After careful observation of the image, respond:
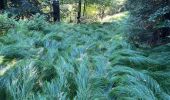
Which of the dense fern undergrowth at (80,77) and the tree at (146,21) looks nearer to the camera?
the dense fern undergrowth at (80,77)

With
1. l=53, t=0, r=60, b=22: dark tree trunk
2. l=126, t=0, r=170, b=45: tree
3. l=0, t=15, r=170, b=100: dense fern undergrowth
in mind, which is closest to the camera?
l=0, t=15, r=170, b=100: dense fern undergrowth

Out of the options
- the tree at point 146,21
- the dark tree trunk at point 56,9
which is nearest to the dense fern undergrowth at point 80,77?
the tree at point 146,21

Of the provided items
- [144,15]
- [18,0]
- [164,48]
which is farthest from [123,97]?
[18,0]

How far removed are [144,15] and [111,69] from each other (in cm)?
352

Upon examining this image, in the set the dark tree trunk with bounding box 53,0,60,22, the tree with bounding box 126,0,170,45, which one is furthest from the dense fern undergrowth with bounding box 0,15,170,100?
the dark tree trunk with bounding box 53,0,60,22

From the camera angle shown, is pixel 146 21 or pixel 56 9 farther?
pixel 56 9

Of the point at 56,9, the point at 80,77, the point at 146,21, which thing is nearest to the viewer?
the point at 80,77

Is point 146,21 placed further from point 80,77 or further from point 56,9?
point 56,9

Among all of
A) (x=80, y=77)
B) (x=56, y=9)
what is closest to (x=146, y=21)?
(x=80, y=77)

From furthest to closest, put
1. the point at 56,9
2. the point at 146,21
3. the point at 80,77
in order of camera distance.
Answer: the point at 56,9 < the point at 146,21 < the point at 80,77

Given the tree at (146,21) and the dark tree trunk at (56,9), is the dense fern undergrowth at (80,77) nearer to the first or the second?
the tree at (146,21)

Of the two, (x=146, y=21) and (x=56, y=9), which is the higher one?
(x=146, y=21)

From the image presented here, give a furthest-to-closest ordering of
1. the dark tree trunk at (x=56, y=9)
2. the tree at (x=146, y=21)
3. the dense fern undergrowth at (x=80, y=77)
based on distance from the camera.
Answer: the dark tree trunk at (x=56, y=9), the tree at (x=146, y=21), the dense fern undergrowth at (x=80, y=77)

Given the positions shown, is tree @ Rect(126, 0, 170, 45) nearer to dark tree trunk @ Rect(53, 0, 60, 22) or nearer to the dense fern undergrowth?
the dense fern undergrowth
